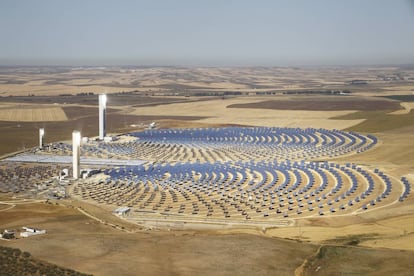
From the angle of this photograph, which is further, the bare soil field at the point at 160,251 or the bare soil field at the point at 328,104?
the bare soil field at the point at 328,104

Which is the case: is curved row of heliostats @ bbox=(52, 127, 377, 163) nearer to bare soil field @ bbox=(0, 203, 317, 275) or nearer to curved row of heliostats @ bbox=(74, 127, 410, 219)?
curved row of heliostats @ bbox=(74, 127, 410, 219)

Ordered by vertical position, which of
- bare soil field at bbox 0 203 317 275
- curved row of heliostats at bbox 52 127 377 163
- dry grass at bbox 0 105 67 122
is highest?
bare soil field at bbox 0 203 317 275

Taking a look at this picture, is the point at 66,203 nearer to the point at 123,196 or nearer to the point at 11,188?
the point at 123,196

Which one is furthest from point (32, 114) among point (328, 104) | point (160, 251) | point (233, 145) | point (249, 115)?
point (160, 251)

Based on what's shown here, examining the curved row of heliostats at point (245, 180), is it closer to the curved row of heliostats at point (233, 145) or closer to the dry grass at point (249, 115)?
the curved row of heliostats at point (233, 145)

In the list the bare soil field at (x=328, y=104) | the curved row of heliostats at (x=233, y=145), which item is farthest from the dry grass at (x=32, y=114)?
the bare soil field at (x=328, y=104)

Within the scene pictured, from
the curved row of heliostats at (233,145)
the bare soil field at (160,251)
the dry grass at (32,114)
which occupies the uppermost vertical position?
the bare soil field at (160,251)

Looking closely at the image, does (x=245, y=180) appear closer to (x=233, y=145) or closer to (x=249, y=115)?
(x=233, y=145)

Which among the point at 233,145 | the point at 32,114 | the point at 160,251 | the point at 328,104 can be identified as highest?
the point at 328,104

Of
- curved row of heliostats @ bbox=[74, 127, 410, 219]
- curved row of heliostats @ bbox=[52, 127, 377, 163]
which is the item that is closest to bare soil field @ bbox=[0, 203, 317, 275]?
curved row of heliostats @ bbox=[74, 127, 410, 219]

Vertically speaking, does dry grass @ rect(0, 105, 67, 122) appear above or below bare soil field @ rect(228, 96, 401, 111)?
below
